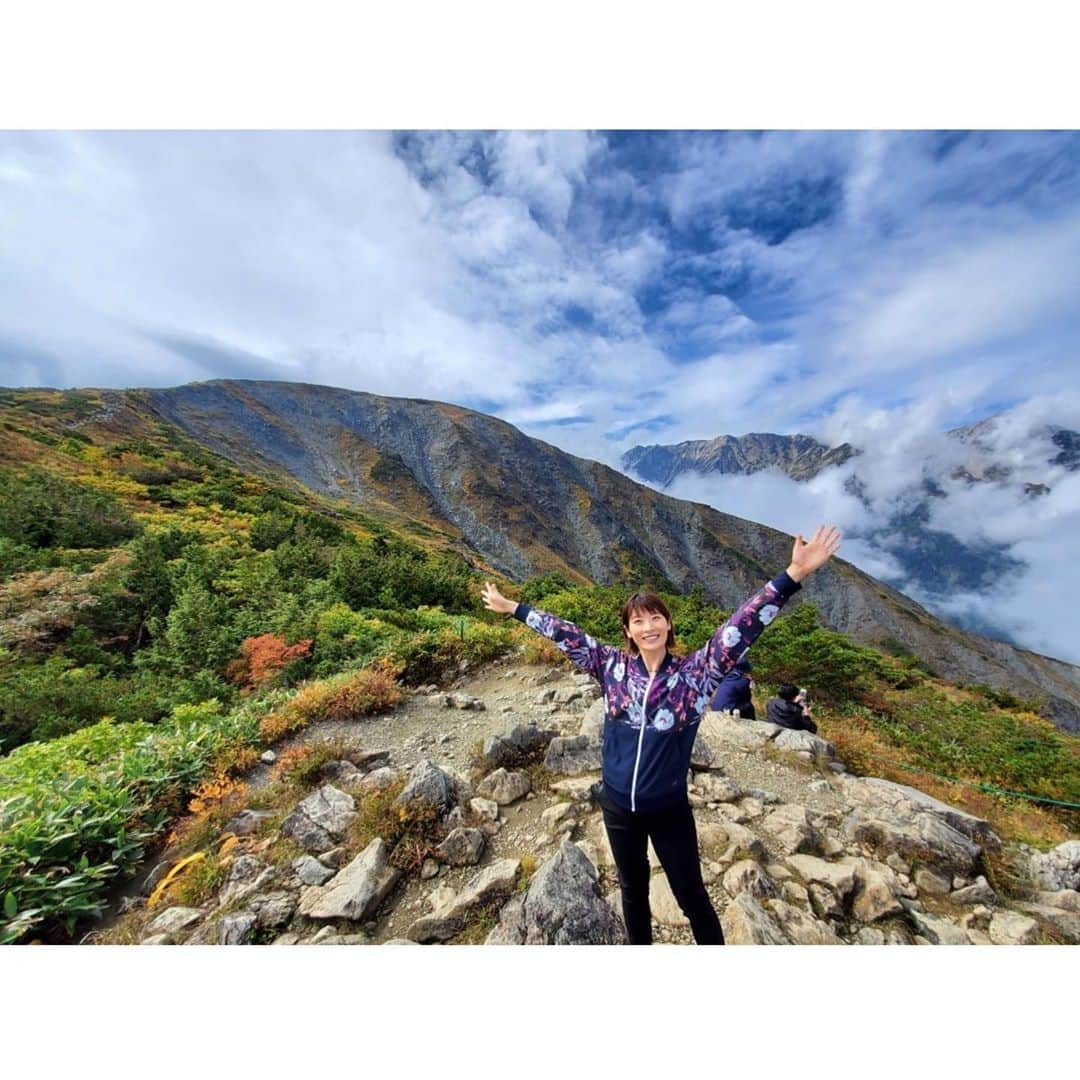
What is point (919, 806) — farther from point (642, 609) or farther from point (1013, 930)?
point (642, 609)

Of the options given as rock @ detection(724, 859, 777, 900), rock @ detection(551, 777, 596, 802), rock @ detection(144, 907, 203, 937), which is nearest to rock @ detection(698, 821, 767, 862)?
rock @ detection(724, 859, 777, 900)

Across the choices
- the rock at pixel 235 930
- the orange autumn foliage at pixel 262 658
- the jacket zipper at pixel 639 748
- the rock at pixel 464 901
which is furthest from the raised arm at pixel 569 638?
the orange autumn foliage at pixel 262 658

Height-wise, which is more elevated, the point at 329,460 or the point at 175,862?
the point at 329,460

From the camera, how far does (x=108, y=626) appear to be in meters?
10.2

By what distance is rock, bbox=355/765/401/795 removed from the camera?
4.97 meters

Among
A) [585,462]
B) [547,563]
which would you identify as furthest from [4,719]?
[585,462]

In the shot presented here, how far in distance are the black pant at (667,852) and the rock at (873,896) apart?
189 centimetres

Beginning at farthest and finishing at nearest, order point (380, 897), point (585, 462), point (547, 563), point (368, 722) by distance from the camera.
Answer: point (585, 462), point (547, 563), point (368, 722), point (380, 897)

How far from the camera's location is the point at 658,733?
2521 mm

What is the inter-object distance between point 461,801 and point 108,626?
10.4m

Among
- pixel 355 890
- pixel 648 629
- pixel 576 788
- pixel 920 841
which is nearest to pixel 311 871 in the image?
pixel 355 890

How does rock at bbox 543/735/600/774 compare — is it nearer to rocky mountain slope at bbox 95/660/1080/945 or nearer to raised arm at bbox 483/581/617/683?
rocky mountain slope at bbox 95/660/1080/945

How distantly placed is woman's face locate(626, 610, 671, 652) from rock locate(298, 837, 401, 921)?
2.98 m

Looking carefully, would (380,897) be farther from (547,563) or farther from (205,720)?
(547,563)
